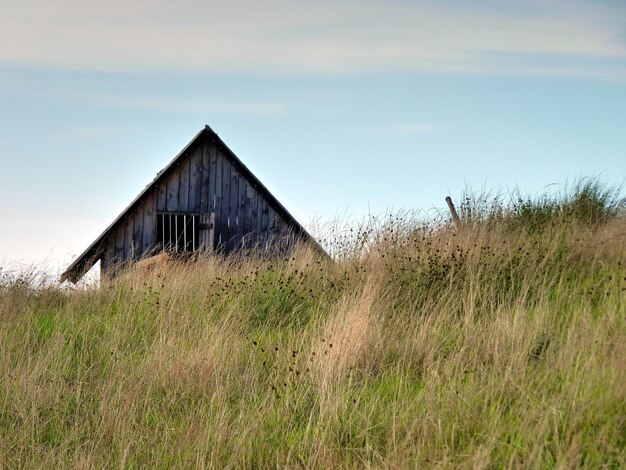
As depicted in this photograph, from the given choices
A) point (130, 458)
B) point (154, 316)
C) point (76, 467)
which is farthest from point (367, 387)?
point (154, 316)

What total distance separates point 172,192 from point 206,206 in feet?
2.86

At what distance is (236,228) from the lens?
56.2 feet

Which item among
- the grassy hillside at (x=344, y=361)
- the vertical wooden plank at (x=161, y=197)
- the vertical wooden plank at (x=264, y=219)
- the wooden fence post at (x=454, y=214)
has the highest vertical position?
the vertical wooden plank at (x=161, y=197)

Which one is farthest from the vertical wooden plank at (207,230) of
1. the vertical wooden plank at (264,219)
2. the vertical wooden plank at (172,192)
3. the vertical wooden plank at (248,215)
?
the vertical wooden plank at (264,219)

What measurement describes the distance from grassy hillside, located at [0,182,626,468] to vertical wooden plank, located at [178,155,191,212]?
6.91m

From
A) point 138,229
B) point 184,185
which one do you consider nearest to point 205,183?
point 184,185

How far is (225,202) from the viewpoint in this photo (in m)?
17.1

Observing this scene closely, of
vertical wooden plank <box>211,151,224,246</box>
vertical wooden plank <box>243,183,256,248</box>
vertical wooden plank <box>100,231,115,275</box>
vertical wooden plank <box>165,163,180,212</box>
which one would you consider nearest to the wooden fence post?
vertical wooden plank <box>243,183,256,248</box>

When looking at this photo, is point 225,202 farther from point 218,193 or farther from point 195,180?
point 195,180

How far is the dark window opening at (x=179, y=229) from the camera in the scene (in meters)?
16.7

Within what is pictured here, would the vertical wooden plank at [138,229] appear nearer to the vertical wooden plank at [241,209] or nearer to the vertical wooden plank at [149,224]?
the vertical wooden plank at [149,224]

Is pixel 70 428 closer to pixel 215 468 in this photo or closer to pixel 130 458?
pixel 130 458

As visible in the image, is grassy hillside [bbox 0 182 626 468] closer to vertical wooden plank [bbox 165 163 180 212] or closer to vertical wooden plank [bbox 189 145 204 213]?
vertical wooden plank [bbox 165 163 180 212]

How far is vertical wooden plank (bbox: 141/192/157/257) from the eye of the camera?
16516 millimetres
